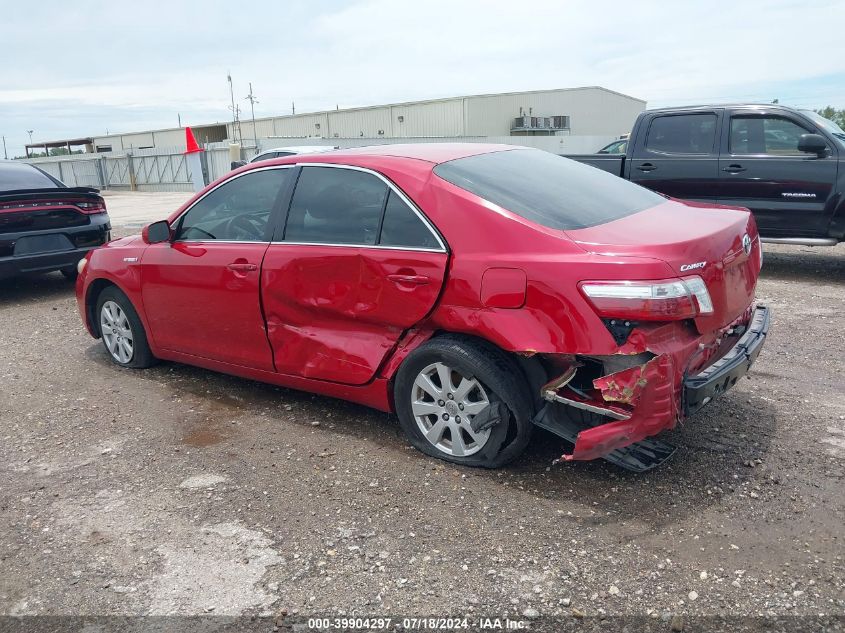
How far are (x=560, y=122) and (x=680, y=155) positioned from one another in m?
34.8

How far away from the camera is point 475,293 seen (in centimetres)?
330

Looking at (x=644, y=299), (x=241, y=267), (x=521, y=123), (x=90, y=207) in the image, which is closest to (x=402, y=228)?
(x=241, y=267)

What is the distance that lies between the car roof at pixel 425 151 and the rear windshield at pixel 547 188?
0.23 ft

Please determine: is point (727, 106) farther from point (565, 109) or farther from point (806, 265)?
point (565, 109)

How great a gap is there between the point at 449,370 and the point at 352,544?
0.93 metres

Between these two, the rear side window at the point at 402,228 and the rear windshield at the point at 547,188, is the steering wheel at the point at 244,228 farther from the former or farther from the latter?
the rear windshield at the point at 547,188

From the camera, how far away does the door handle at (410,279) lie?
3455mm

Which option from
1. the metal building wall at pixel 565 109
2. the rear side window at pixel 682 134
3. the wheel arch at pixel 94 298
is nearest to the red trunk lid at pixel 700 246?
the wheel arch at pixel 94 298

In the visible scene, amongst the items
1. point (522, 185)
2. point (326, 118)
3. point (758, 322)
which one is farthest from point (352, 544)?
point (326, 118)

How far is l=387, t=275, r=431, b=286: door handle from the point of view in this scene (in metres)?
3.46

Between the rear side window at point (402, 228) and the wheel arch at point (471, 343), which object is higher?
the rear side window at point (402, 228)

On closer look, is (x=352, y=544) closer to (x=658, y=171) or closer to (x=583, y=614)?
(x=583, y=614)

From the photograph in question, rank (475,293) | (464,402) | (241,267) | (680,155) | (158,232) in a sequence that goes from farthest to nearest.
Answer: (680,155) < (158,232) < (241,267) < (464,402) < (475,293)

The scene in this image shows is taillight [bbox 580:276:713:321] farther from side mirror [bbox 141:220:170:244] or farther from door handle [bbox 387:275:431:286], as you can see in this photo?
side mirror [bbox 141:220:170:244]
